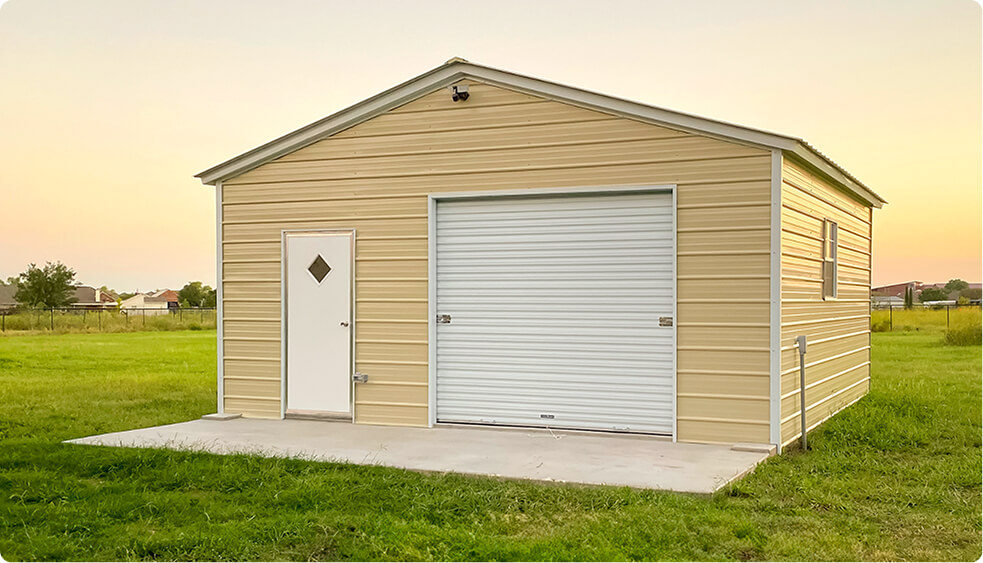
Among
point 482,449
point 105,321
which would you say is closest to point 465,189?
point 482,449

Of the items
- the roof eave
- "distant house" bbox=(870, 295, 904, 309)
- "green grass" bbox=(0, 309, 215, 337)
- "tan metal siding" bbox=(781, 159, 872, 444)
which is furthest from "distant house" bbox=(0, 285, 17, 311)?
"tan metal siding" bbox=(781, 159, 872, 444)

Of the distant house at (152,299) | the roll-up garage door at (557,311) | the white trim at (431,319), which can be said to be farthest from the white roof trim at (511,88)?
the distant house at (152,299)

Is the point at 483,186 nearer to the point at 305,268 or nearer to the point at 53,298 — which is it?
the point at 305,268

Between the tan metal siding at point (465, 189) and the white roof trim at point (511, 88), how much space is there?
0.31ft

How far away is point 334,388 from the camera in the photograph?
31.7ft

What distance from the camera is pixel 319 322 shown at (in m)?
9.74

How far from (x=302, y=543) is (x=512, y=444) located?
3273 millimetres

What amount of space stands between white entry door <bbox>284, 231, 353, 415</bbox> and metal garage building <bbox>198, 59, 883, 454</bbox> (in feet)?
0.08

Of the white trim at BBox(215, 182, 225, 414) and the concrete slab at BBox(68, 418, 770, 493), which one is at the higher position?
the white trim at BBox(215, 182, 225, 414)

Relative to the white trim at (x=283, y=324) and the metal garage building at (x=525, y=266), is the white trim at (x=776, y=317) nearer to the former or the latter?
the metal garage building at (x=525, y=266)

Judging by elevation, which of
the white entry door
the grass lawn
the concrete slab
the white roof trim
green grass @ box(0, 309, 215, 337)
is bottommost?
the grass lawn

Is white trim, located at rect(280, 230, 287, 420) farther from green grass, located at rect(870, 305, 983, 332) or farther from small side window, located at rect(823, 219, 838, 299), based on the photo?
green grass, located at rect(870, 305, 983, 332)

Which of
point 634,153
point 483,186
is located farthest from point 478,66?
point 634,153

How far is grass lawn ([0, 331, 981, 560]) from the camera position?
5.12 m
